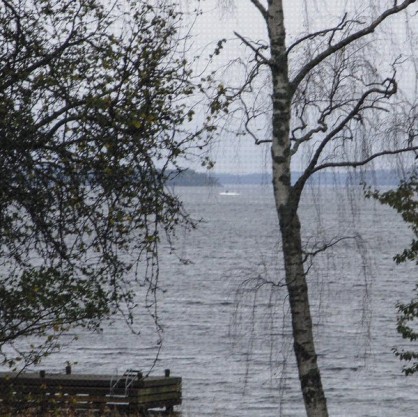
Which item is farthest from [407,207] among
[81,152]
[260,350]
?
[260,350]

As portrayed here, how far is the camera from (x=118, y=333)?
186 ft

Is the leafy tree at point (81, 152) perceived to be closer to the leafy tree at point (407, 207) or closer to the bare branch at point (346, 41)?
the bare branch at point (346, 41)

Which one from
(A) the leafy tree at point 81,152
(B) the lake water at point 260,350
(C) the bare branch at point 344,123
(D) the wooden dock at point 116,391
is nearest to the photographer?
(A) the leafy tree at point 81,152

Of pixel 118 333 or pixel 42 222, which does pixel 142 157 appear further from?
pixel 118 333

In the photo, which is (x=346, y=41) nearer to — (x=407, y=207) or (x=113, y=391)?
(x=407, y=207)

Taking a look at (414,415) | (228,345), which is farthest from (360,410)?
(228,345)

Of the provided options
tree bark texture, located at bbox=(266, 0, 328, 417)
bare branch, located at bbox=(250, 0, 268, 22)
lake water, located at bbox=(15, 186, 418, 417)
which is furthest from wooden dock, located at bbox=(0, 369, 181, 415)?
bare branch, located at bbox=(250, 0, 268, 22)

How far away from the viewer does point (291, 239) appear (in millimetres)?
12305

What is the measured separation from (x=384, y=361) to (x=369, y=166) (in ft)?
119

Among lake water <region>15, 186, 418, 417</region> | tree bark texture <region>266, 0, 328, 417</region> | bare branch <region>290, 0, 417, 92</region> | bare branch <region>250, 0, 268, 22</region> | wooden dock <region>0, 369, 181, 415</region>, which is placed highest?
bare branch <region>250, 0, 268, 22</region>

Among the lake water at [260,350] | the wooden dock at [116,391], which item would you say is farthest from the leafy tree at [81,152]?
the wooden dock at [116,391]

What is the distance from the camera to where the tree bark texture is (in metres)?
12.3

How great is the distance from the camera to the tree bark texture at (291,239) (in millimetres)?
12312

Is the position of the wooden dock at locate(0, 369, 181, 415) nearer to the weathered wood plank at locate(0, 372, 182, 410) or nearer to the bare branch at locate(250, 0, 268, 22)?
the weathered wood plank at locate(0, 372, 182, 410)
